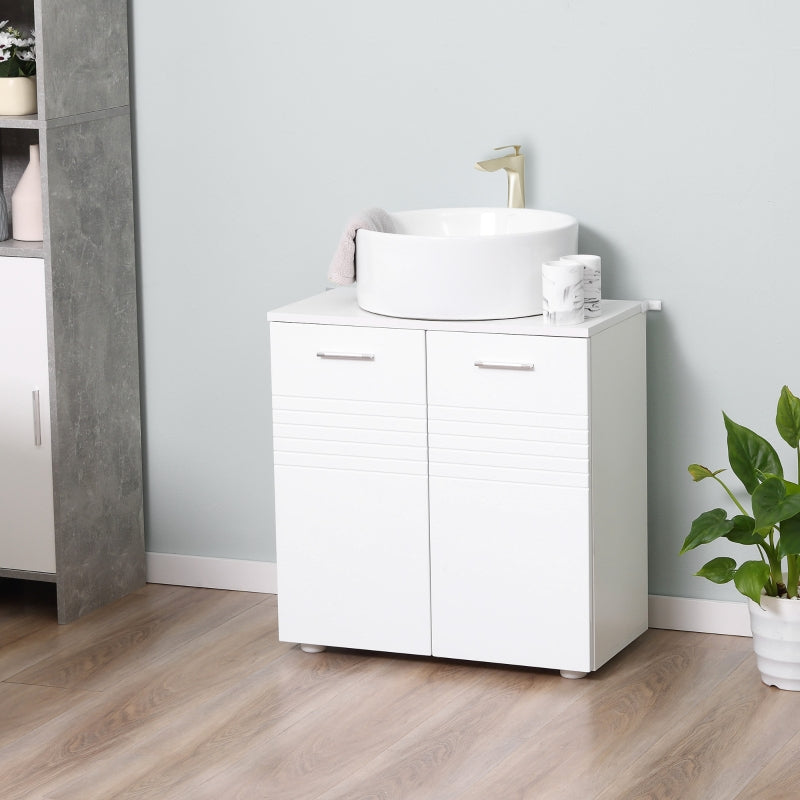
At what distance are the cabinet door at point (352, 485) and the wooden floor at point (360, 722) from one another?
0.36ft

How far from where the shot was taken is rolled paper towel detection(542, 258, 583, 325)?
2.70 metres

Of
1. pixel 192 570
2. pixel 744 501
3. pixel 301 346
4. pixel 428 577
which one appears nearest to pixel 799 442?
pixel 744 501

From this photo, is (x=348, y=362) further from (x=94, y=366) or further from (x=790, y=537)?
(x=790, y=537)

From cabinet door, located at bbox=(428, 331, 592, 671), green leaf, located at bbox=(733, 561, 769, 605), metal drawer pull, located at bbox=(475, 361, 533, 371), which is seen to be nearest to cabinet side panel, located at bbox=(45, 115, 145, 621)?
cabinet door, located at bbox=(428, 331, 592, 671)

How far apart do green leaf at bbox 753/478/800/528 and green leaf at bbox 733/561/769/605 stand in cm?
9

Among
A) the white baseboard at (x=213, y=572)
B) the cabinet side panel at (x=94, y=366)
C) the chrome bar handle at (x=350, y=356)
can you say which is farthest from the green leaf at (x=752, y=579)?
the cabinet side panel at (x=94, y=366)

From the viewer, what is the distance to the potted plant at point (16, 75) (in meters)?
3.12

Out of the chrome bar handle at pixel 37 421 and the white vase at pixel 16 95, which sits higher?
the white vase at pixel 16 95

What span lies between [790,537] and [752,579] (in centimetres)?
10

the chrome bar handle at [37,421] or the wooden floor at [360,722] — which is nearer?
the wooden floor at [360,722]

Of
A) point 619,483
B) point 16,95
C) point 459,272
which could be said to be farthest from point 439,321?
point 16,95

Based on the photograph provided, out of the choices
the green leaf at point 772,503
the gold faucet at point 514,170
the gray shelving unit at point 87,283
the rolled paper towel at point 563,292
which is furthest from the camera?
the gray shelving unit at point 87,283

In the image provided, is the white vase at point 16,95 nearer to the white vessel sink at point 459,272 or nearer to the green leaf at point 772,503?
the white vessel sink at point 459,272

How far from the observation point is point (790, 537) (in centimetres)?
268
